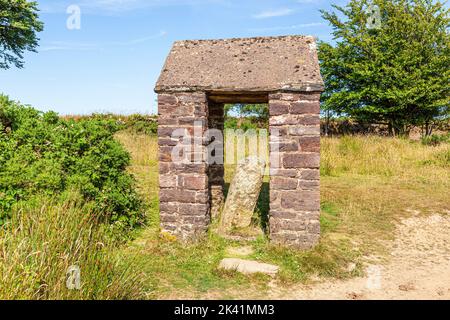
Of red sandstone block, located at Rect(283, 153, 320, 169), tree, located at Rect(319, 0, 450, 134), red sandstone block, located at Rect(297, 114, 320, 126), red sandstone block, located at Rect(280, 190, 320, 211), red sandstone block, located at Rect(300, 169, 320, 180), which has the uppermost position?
tree, located at Rect(319, 0, 450, 134)

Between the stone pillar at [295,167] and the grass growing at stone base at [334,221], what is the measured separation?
1.09 feet

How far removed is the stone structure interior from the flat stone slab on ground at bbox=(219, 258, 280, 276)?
0.82m

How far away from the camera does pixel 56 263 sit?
3.80m

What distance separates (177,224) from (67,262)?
267 centimetres

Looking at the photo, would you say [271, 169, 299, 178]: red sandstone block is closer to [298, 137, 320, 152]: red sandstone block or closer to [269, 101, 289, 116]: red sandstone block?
[298, 137, 320, 152]: red sandstone block

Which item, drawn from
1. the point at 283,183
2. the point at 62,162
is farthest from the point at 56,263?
the point at 283,183

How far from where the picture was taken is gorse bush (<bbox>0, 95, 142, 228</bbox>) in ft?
17.6

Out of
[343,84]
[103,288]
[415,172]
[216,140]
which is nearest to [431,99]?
[343,84]

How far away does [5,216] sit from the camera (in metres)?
5.14

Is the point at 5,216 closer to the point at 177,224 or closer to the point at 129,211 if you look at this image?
the point at 129,211

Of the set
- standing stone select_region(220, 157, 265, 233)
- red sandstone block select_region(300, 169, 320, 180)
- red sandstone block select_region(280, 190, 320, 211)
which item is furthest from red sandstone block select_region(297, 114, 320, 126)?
standing stone select_region(220, 157, 265, 233)

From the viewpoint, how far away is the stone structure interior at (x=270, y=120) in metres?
5.79

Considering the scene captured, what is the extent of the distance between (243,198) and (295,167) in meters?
1.27

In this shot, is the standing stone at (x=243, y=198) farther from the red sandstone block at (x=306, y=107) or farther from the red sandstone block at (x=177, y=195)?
the red sandstone block at (x=306, y=107)
